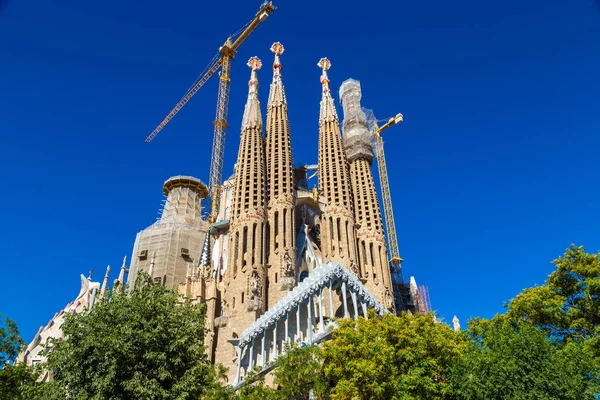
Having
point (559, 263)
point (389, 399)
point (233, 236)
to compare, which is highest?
point (233, 236)

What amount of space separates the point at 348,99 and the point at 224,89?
2032 centimetres

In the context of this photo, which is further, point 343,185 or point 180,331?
point 343,185

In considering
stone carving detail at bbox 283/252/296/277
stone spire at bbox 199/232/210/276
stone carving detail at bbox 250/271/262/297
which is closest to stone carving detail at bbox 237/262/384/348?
stone carving detail at bbox 250/271/262/297

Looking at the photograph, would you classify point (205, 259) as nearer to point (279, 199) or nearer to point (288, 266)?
point (279, 199)

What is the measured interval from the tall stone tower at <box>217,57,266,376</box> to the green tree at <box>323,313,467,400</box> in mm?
13595

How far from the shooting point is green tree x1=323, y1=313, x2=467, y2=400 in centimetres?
1844

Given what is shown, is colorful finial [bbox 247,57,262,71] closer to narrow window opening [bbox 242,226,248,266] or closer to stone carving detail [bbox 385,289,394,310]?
narrow window opening [bbox 242,226,248,266]

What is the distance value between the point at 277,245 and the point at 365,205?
10080 millimetres

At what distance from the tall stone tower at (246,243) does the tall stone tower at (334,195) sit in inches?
233

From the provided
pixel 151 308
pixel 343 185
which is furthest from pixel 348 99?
pixel 151 308

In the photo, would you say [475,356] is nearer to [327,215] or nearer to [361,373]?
[361,373]

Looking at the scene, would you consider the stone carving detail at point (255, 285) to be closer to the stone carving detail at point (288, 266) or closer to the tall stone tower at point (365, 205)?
the stone carving detail at point (288, 266)

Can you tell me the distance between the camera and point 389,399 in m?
18.9

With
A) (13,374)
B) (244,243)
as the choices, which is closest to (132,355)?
(13,374)
